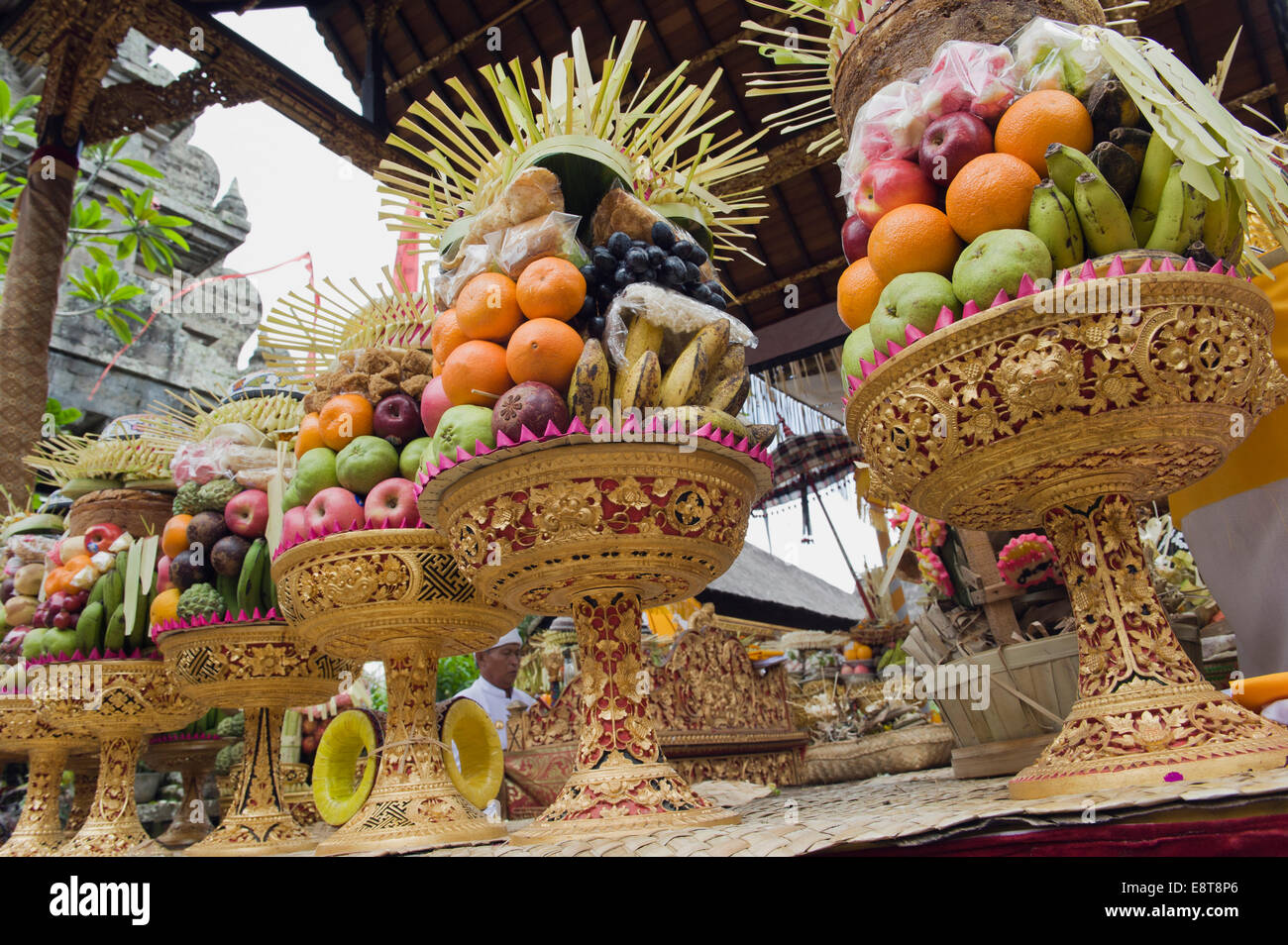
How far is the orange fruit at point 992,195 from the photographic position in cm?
99

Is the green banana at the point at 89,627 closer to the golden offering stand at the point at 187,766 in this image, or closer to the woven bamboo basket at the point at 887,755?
the golden offering stand at the point at 187,766

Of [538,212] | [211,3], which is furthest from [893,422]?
[211,3]

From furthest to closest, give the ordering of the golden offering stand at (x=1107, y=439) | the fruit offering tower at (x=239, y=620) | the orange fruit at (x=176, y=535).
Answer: the orange fruit at (x=176, y=535)
the fruit offering tower at (x=239, y=620)
the golden offering stand at (x=1107, y=439)

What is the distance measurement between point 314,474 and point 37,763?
1735 mm

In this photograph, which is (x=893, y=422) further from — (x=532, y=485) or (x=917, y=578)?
(x=917, y=578)

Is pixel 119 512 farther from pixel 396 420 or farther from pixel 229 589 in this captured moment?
pixel 396 420

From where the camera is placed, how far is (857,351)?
1.09 metres

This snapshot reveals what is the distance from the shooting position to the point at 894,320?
39.6 inches

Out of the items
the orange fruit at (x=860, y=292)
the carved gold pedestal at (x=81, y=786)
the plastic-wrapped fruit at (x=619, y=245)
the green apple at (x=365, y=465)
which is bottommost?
the carved gold pedestal at (x=81, y=786)

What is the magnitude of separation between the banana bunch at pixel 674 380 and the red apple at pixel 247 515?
3.33ft

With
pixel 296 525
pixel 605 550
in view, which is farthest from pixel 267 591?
pixel 605 550

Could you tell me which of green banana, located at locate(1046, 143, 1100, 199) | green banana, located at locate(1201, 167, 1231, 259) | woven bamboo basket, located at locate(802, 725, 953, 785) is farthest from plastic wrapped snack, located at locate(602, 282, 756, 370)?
woven bamboo basket, located at locate(802, 725, 953, 785)

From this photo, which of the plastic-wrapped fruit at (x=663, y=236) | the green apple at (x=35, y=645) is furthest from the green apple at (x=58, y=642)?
the plastic-wrapped fruit at (x=663, y=236)

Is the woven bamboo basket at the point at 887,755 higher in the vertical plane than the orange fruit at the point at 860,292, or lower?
lower
